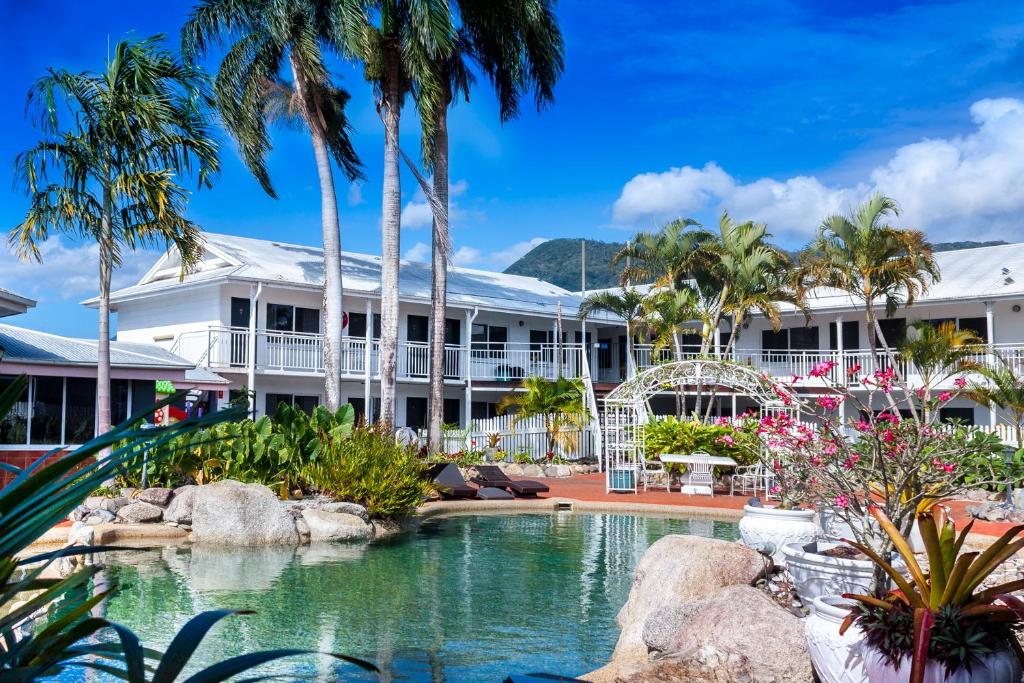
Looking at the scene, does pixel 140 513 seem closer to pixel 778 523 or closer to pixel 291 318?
pixel 778 523

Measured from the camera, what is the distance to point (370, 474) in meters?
15.2

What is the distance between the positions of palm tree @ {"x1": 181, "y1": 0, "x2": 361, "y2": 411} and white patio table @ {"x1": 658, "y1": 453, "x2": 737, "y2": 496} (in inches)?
312

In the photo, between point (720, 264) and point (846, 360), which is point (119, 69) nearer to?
point (720, 264)

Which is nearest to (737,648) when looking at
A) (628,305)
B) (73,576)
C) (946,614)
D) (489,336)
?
(946,614)

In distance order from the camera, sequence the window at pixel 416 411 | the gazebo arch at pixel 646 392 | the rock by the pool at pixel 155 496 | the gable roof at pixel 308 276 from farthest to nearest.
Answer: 1. the window at pixel 416 411
2. the gable roof at pixel 308 276
3. the gazebo arch at pixel 646 392
4. the rock by the pool at pixel 155 496

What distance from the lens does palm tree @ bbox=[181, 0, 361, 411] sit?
2203cm

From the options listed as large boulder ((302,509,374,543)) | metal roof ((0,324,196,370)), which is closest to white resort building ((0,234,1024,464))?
metal roof ((0,324,196,370))

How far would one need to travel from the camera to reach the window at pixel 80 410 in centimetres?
1861

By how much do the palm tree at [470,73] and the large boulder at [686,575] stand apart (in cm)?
1473

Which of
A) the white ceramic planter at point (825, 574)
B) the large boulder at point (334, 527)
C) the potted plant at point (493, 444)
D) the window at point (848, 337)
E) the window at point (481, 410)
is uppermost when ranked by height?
the window at point (848, 337)

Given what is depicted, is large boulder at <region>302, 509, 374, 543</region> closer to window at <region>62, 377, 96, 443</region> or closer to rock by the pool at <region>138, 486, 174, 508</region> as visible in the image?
rock by the pool at <region>138, 486, 174, 508</region>

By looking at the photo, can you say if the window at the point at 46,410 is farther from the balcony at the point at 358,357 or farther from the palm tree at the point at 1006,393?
the palm tree at the point at 1006,393

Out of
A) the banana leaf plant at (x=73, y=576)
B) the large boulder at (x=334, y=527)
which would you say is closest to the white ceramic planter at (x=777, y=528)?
the large boulder at (x=334, y=527)

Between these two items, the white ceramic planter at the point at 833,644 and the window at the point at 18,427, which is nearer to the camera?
the white ceramic planter at the point at 833,644
